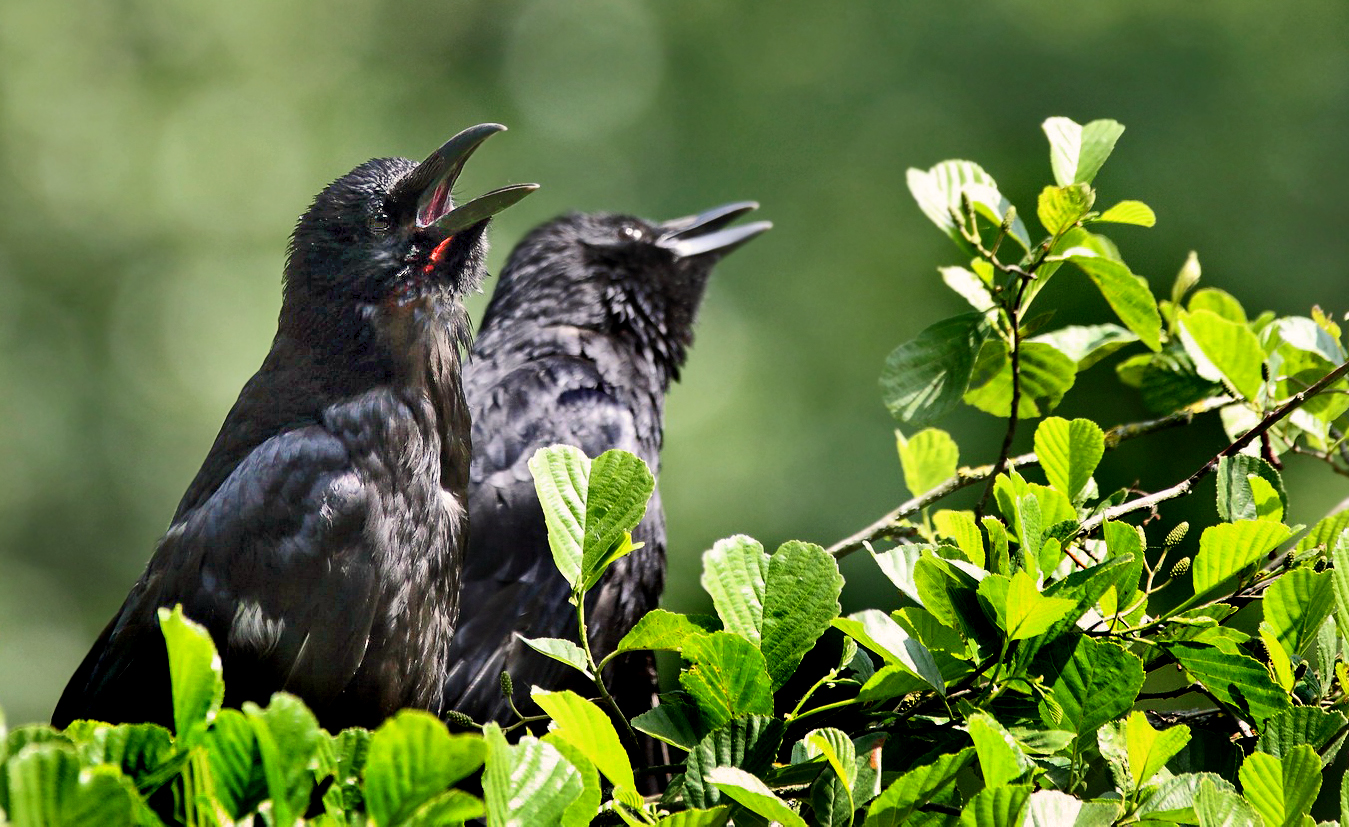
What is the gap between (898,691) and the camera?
57.7 inches

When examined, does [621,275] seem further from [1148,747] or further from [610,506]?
[1148,747]

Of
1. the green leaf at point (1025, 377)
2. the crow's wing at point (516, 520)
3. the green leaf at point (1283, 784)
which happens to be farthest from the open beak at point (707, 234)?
the green leaf at point (1283, 784)

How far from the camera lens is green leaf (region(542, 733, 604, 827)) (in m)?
1.25

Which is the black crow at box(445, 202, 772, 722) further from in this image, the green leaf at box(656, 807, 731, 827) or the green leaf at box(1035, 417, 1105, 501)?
the green leaf at box(656, 807, 731, 827)

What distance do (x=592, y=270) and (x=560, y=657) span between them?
273 centimetres

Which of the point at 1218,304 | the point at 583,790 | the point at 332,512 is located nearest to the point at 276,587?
the point at 332,512

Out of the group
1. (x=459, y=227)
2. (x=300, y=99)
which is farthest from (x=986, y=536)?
(x=300, y=99)

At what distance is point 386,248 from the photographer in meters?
2.62

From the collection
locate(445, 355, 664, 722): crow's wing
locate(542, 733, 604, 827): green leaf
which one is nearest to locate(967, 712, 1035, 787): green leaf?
locate(542, 733, 604, 827): green leaf

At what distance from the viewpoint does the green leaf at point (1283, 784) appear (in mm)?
1289

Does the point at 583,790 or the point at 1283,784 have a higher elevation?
the point at 583,790

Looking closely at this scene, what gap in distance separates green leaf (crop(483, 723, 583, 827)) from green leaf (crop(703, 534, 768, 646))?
0.28 meters

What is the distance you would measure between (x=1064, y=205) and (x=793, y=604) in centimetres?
73

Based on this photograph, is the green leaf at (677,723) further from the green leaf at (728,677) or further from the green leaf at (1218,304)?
the green leaf at (1218,304)
